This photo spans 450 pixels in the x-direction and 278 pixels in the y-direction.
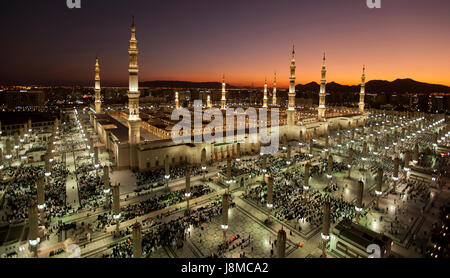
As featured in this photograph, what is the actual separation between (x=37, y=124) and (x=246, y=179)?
4089 centimetres

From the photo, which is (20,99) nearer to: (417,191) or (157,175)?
(157,175)

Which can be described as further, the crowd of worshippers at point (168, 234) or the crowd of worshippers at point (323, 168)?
the crowd of worshippers at point (323, 168)

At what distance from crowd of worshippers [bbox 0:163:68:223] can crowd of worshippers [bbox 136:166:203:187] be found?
5.57 metres

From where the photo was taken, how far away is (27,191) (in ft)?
61.4

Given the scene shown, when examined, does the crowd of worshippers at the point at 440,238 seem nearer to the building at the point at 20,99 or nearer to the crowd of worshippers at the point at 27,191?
the crowd of worshippers at the point at 27,191

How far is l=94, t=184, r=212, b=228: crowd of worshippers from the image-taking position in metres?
15.5

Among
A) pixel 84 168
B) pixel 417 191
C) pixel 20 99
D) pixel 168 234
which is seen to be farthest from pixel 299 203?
pixel 20 99

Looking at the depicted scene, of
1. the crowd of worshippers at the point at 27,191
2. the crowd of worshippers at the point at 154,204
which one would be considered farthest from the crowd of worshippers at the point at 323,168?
the crowd of worshippers at the point at 27,191

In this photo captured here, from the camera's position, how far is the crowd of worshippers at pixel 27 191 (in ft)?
51.7

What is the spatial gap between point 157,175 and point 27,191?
9.33m

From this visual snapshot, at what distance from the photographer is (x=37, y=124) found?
43750mm

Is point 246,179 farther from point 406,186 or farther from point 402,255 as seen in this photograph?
point 406,186

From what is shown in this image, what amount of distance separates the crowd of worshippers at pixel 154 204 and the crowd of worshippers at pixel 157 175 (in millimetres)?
2454
